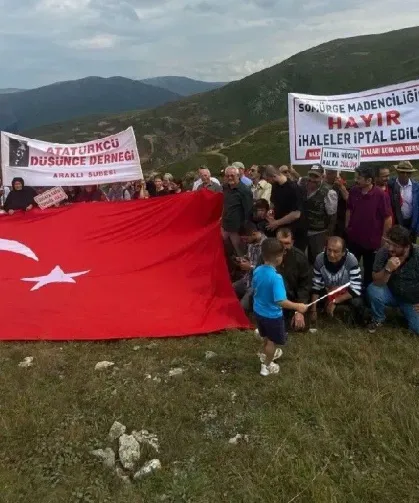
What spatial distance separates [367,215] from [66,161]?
6442 millimetres

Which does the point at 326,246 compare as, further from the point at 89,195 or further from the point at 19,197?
the point at 19,197

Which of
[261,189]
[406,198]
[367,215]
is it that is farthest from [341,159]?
[261,189]

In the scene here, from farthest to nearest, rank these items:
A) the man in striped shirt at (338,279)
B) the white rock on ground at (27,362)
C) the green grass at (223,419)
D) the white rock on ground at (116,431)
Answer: the man in striped shirt at (338,279) → the white rock on ground at (27,362) → the white rock on ground at (116,431) → the green grass at (223,419)

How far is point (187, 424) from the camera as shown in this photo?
5086mm

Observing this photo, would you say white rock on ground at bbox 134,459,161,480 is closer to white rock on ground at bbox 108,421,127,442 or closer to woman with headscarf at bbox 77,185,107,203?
white rock on ground at bbox 108,421,127,442

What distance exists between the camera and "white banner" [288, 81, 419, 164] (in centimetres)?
828

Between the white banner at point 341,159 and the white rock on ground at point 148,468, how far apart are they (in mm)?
5651

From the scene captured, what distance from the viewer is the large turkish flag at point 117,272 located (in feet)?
24.9

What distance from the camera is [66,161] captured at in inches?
436

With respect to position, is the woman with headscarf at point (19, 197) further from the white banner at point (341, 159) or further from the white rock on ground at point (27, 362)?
the white banner at point (341, 159)

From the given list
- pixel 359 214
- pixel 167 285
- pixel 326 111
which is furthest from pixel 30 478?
pixel 326 111

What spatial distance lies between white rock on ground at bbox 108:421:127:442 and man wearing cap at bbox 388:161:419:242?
5762 millimetres

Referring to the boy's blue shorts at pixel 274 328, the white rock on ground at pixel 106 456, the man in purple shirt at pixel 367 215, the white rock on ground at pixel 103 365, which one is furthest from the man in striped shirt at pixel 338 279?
the white rock on ground at pixel 106 456

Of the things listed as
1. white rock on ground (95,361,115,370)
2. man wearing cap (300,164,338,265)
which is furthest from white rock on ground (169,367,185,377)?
man wearing cap (300,164,338,265)
